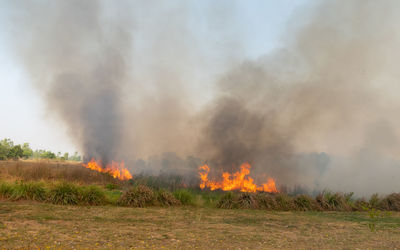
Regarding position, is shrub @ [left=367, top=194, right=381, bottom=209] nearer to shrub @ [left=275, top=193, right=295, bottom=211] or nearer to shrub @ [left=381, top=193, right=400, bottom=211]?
shrub @ [left=381, top=193, right=400, bottom=211]

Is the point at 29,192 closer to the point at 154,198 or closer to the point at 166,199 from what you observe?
the point at 154,198

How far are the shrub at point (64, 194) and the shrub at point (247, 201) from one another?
7.68 m

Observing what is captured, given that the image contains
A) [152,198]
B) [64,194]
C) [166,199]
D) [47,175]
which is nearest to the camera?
[64,194]

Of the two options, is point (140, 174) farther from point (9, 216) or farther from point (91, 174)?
point (9, 216)

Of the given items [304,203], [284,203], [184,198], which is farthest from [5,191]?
[304,203]

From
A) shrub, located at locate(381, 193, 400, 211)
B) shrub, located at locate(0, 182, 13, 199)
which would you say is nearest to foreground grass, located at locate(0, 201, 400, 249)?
shrub, located at locate(0, 182, 13, 199)

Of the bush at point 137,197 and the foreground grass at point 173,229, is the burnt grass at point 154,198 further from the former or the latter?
the foreground grass at point 173,229

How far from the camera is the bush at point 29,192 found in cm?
1158

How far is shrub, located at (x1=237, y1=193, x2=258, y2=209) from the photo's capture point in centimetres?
1334

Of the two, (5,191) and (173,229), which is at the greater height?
(5,191)

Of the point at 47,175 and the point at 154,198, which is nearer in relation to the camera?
the point at 154,198

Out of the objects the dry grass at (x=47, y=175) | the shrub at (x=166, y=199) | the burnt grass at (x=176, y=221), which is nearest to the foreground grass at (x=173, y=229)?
the burnt grass at (x=176, y=221)

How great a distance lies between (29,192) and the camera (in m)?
11.9

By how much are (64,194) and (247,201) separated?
28.3 feet
